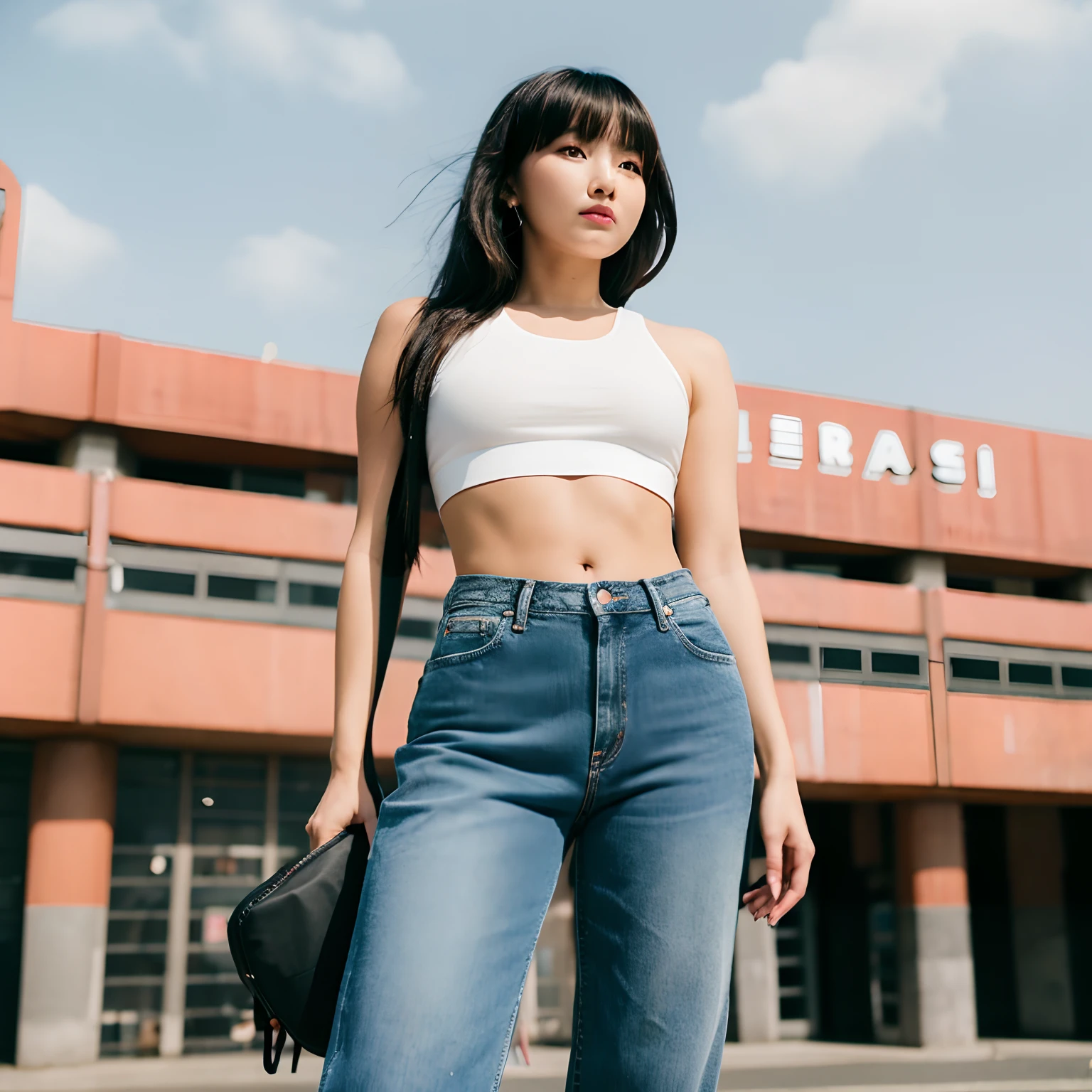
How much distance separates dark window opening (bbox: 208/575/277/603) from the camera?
13836mm

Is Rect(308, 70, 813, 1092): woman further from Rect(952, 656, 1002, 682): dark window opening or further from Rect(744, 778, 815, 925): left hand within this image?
Rect(952, 656, 1002, 682): dark window opening

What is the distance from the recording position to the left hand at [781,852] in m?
1.71

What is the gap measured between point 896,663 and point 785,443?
3387mm

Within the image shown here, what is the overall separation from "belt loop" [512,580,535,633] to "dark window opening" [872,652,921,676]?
15.5m

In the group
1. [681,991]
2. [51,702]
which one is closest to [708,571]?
[681,991]

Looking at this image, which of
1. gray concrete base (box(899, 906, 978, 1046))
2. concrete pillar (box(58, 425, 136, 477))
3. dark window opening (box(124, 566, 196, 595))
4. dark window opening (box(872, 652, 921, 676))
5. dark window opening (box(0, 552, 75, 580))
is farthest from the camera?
gray concrete base (box(899, 906, 978, 1046))

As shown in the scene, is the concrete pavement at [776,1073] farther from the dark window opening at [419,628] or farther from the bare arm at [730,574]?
the bare arm at [730,574]

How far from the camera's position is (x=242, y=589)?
14.0 m

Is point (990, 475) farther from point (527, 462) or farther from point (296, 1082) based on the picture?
point (527, 462)

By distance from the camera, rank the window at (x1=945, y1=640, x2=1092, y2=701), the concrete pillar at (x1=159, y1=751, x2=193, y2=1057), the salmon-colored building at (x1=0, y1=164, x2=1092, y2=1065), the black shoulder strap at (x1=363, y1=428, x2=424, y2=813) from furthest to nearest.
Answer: the window at (x1=945, y1=640, x2=1092, y2=701)
the concrete pillar at (x1=159, y1=751, x2=193, y2=1057)
the salmon-colored building at (x1=0, y1=164, x2=1092, y2=1065)
the black shoulder strap at (x1=363, y1=428, x2=424, y2=813)

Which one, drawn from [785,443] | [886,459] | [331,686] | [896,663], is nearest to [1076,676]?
[896,663]

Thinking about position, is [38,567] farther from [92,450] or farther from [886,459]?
[886,459]

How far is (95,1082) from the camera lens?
12016 mm

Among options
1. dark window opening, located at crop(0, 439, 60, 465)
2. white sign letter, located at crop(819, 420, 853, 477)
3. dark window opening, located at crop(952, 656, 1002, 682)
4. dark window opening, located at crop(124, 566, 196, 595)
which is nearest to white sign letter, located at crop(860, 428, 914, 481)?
white sign letter, located at crop(819, 420, 853, 477)
